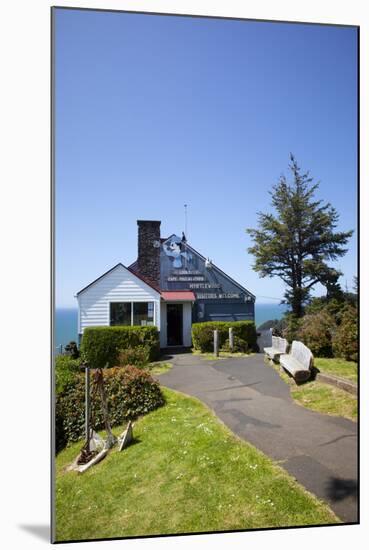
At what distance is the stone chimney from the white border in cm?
65

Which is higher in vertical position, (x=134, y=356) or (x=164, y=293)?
(x=164, y=293)

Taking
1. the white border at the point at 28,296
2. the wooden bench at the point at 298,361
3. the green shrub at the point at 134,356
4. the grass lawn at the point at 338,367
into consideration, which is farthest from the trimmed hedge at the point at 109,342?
the grass lawn at the point at 338,367

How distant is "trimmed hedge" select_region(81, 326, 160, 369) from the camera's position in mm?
2693

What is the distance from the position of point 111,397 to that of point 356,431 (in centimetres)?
187

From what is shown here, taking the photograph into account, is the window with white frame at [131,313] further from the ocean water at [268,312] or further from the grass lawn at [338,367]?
the grass lawn at [338,367]

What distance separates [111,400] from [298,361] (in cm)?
150

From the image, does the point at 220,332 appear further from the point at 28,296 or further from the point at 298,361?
the point at 28,296

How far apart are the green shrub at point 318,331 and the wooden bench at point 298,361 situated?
0.05 metres

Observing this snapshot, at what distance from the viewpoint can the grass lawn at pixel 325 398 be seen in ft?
9.92

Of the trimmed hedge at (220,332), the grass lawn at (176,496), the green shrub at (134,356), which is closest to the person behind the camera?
the grass lawn at (176,496)

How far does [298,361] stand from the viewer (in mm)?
3186

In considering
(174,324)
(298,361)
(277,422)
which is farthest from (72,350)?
(298,361)
